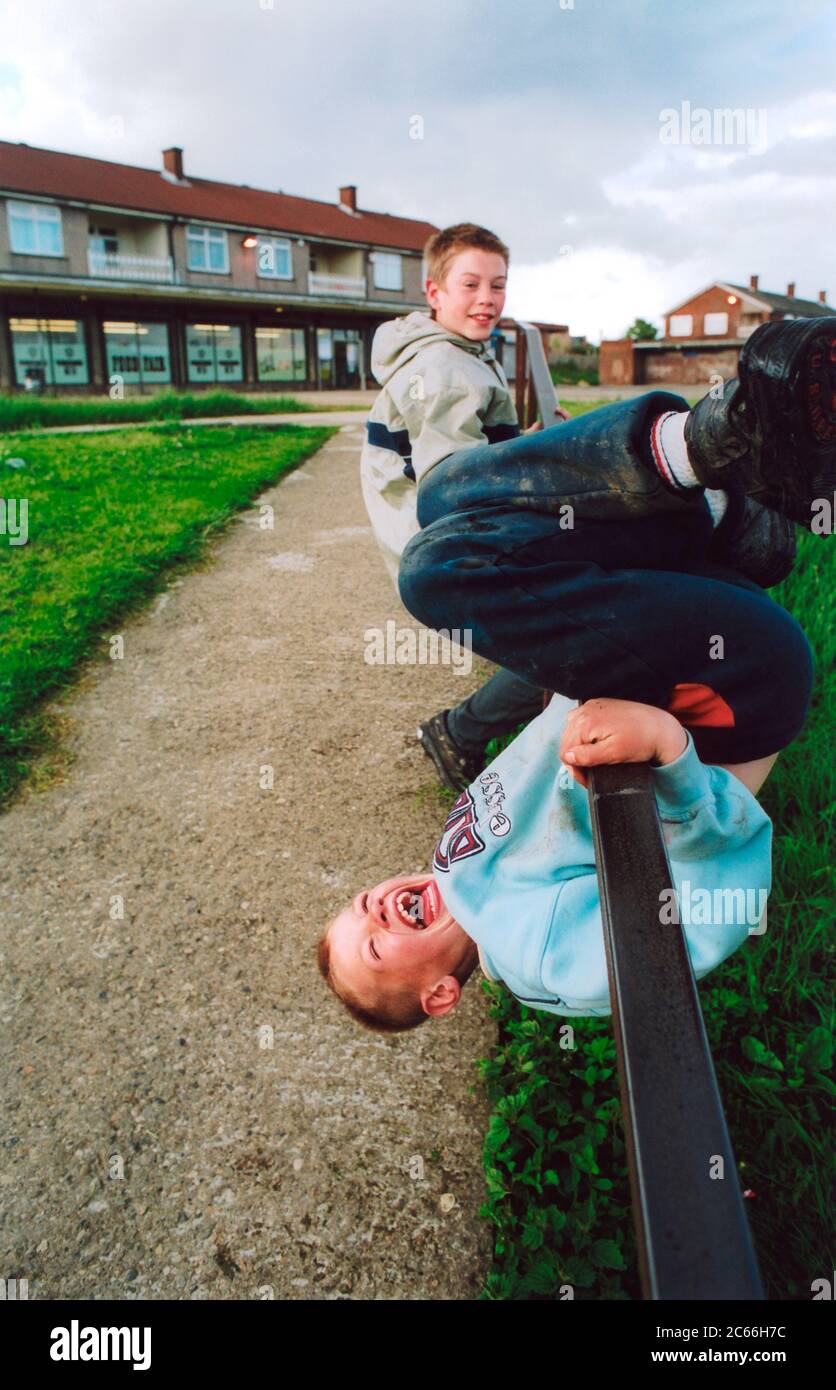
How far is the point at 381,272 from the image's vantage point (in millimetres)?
35781

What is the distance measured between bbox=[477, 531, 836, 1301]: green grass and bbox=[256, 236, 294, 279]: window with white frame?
33.1 m

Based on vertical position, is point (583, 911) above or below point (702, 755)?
below

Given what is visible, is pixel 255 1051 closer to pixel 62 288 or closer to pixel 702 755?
pixel 702 755

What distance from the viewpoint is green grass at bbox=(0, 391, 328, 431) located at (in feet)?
53.2

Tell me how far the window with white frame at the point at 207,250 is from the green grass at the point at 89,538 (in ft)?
70.7

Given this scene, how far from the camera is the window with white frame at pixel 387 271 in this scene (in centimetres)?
3550

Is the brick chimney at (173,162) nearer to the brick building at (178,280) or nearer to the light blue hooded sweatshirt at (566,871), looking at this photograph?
the brick building at (178,280)

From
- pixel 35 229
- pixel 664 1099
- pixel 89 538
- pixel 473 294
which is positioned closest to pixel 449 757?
pixel 473 294

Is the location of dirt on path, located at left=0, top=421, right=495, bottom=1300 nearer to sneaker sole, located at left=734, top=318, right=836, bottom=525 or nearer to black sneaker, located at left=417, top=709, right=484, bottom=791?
black sneaker, located at left=417, top=709, right=484, bottom=791

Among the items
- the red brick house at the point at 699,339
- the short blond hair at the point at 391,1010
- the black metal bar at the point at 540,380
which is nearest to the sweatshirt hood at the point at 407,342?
the black metal bar at the point at 540,380

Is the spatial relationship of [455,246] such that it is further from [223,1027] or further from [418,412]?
[223,1027]

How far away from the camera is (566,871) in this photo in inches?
67.2
